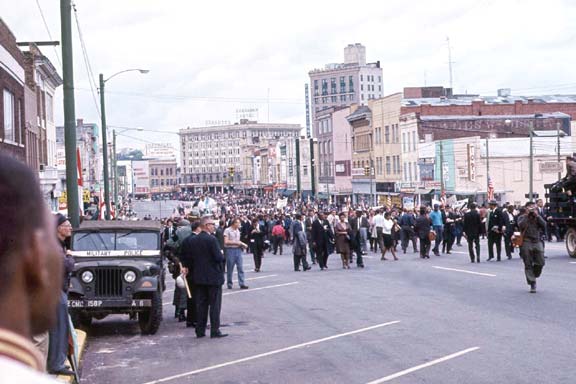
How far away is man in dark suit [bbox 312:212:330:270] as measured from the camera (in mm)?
29312

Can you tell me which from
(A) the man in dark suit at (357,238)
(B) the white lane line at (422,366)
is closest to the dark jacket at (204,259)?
(B) the white lane line at (422,366)

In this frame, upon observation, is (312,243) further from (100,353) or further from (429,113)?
(429,113)

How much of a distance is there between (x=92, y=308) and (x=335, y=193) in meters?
94.5

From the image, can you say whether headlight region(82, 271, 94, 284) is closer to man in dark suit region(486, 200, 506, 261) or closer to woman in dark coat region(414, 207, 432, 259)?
man in dark suit region(486, 200, 506, 261)

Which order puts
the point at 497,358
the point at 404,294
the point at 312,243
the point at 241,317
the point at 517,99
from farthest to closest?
the point at 517,99 → the point at 312,243 → the point at 404,294 → the point at 241,317 → the point at 497,358

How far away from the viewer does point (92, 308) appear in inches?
620

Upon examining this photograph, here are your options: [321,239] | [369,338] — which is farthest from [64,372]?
[321,239]

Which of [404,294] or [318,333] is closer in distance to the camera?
[318,333]

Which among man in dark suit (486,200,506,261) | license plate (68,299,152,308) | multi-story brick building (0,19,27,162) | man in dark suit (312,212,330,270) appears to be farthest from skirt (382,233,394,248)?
license plate (68,299,152,308)

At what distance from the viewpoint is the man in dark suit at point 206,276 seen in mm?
14609

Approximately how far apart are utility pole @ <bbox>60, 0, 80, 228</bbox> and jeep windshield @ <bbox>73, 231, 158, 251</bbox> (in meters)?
2.71

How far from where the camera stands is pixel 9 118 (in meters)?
32.0

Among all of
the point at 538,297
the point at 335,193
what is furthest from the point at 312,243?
the point at 335,193

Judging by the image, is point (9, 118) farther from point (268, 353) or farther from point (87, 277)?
point (268, 353)
